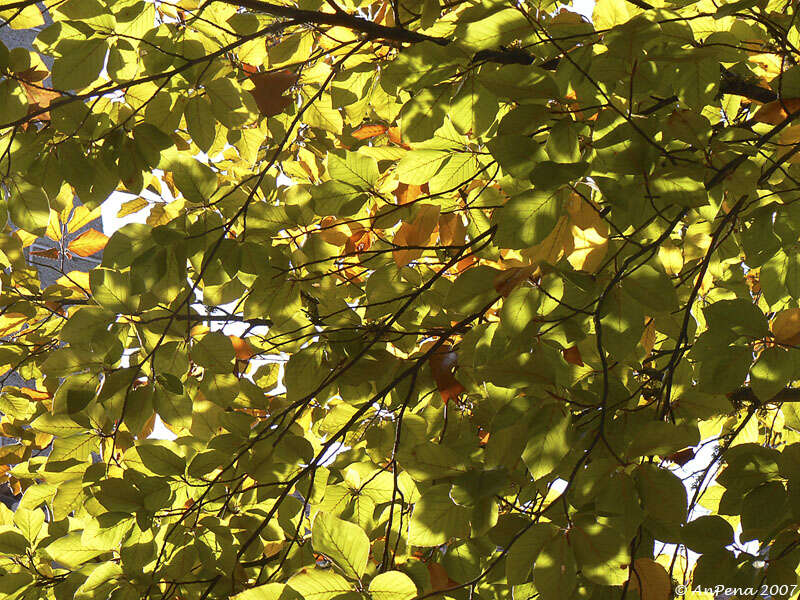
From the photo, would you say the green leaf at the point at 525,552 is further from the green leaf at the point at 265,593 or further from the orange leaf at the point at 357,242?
the orange leaf at the point at 357,242

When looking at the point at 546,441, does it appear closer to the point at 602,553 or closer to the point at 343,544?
the point at 602,553

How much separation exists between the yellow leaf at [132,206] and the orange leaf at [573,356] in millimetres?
1416

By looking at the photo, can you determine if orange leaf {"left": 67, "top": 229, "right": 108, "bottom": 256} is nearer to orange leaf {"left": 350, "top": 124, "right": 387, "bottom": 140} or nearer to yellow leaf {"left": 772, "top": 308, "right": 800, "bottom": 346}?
orange leaf {"left": 350, "top": 124, "right": 387, "bottom": 140}

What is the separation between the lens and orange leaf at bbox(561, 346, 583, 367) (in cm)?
122

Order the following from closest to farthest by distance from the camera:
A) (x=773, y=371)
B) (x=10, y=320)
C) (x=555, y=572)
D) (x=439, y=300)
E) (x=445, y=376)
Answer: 1. (x=555, y=572)
2. (x=773, y=371)
3. (x=445, y=376)
4. (x=439, y=300)
5. (x=10, y=320)

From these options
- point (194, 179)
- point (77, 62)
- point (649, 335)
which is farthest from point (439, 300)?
point (77, 62)

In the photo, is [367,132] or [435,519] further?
[367,132]

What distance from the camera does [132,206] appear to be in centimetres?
201

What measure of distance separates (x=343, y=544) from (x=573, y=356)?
580 millimetres

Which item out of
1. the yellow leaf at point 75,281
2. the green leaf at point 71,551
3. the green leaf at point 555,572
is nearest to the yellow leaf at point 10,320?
the yellow leaf at point 75,281

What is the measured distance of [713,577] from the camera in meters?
0.95

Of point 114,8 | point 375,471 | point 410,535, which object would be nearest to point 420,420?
point 375,471

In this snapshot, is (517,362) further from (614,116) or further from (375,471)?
(375,471)

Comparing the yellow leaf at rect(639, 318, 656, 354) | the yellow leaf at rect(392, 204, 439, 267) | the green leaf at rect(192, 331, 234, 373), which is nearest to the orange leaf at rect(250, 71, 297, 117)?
the yellow leaf at rect(392, 204, 439, 267)
